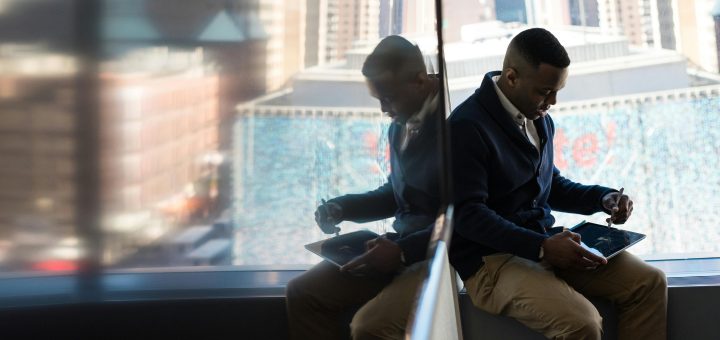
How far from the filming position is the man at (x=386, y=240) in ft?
0.84

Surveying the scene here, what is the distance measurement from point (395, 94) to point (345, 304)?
9.2 inches

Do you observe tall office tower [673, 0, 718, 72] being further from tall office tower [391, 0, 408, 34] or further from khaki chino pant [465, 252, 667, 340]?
tall office tower [391, 0, 408, 34]

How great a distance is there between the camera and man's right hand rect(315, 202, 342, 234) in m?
0.23

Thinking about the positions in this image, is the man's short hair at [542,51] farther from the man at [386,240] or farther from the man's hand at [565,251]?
the man at [386,240]

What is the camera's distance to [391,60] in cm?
52

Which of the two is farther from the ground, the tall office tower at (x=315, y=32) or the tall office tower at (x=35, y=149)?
the tall office tower at (x=315, y=32)

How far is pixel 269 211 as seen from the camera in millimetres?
175

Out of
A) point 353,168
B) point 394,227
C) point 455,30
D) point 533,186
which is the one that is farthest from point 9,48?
point 455,30

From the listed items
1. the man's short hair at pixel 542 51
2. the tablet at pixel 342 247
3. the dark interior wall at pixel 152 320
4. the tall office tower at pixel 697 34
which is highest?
the tall office tower at pixel 697 34

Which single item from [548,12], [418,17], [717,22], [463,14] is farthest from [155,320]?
[717,22]

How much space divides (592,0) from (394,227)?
1840 millimetres

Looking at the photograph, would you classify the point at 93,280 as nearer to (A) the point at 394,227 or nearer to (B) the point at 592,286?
(A) the point at 394,227

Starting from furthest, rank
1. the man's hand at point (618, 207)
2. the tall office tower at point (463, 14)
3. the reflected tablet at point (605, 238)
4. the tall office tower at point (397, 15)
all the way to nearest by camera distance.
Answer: the tall office tower at point (463, 14) < the man's hand at point (618, 207) < the reflected tablet at point (605, 238) < the tall office tower at point (397, 15)

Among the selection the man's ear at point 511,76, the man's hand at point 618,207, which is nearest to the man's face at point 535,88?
the man's ear at point 511,76
